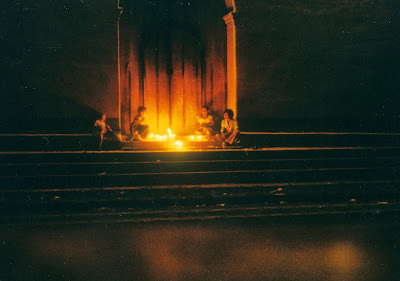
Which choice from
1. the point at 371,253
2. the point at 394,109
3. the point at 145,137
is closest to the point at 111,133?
the point at 145,137

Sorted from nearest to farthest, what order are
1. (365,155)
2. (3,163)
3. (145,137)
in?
1. (3,163)
2. (365,155)
3. (145,137)

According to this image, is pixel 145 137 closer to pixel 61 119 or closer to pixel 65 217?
pixel 61 119

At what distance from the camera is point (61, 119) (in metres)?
8.77

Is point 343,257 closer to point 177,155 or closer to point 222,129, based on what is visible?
point 177,155

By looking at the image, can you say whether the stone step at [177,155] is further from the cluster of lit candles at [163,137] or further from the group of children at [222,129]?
the cluster of lit candles at [163,137]

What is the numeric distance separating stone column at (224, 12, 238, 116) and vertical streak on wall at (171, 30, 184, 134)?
1378 mm

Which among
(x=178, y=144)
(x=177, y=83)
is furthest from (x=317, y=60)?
(x=178, y=144)

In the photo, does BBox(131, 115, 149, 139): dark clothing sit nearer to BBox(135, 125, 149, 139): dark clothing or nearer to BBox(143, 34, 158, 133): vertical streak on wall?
BBox(135, 125, 149, 139): dark clothing

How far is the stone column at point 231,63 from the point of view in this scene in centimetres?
966

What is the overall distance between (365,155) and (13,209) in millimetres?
6974

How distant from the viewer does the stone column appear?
9664 millimetres

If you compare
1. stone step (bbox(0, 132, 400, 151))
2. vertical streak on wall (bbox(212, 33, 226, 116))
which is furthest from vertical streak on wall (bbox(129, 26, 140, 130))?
vertical streak on wall (bbox(212, 33, 226, 116))

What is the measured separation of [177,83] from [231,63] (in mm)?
1716

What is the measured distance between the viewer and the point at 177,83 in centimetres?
1082
